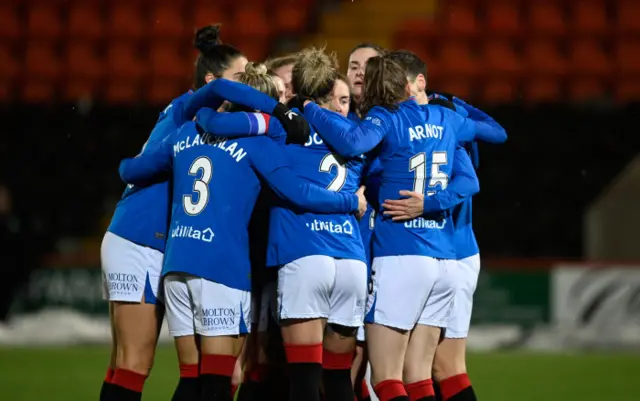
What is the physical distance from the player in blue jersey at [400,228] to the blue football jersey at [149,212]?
0.76 metres

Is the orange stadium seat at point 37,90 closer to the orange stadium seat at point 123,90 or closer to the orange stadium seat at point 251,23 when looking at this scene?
the orange stadium seat at point 123,90

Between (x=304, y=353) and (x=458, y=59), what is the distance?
9.08 m

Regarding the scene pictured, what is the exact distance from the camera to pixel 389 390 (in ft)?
14.6

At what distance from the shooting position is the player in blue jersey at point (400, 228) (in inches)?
177

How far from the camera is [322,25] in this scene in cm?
1374

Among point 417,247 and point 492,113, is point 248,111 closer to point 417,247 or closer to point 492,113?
point 417,247

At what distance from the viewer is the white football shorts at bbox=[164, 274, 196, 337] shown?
4.39 m

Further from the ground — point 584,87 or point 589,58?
point 589,58

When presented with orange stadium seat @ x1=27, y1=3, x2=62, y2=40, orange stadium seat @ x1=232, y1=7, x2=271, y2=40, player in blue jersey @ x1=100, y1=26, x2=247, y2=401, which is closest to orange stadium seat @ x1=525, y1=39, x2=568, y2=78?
orange stadium seat @ x1=232, y1=7, x2=271, y2=40

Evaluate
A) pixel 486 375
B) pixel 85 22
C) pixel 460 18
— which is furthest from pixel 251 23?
pixel 486 375

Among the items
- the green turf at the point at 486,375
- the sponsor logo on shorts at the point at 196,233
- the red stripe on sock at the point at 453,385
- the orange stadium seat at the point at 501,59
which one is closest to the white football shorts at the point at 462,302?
the red stripe on sock at the point at 453,385

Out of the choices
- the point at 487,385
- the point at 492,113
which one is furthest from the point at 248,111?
the point at 492,113

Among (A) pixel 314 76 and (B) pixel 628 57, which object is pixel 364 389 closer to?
(A) pixel 314 76

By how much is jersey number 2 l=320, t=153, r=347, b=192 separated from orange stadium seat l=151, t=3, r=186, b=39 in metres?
9.15
